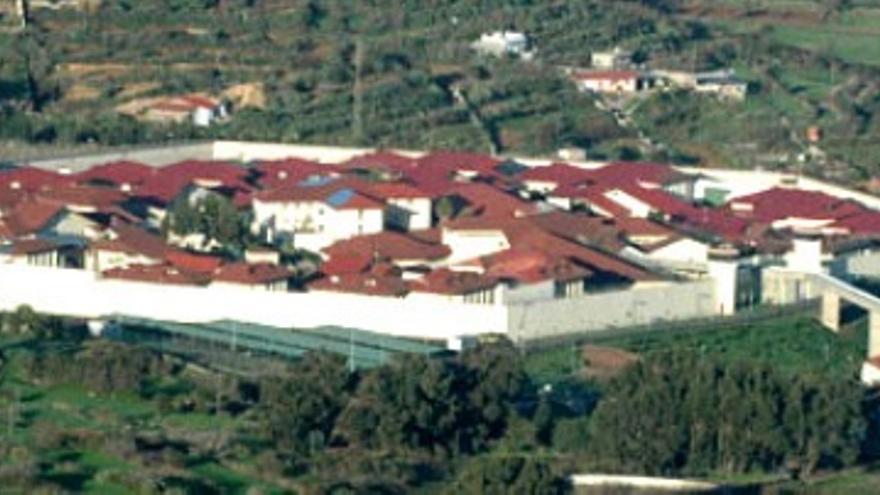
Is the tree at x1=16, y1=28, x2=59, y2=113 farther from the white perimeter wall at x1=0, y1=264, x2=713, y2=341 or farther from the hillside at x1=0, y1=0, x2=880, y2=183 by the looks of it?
the white perimeter wall at x1=0, y1=264, x2=713, y2=341

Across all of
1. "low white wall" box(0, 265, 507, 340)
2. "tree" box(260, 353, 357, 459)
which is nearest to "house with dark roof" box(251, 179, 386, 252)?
"low white wall" box(0, 265, 507, 340)

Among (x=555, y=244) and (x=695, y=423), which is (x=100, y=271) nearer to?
(x=555, y=244)

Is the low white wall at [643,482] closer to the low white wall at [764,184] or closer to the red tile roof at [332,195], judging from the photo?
the red tile roof at [332,195]

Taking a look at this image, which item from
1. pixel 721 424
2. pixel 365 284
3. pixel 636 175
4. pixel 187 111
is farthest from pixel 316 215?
pixel 721 424

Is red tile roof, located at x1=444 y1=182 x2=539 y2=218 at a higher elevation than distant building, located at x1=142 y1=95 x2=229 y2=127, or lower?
lower

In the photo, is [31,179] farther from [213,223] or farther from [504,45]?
[504,45]

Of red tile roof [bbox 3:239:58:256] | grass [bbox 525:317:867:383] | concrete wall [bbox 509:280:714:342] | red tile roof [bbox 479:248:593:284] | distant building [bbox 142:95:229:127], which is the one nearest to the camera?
grass [bbox 525:317:867:383]
